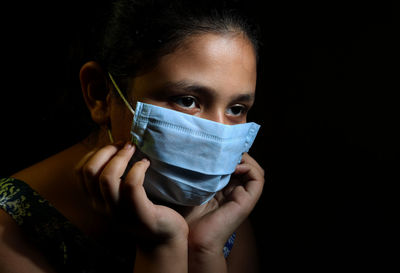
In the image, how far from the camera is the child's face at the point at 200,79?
3.58 ft

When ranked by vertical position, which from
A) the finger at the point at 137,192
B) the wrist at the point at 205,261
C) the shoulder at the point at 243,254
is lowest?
the shoulder at the point at 243,254

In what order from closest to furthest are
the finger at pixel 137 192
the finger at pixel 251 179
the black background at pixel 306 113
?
the finger at pixel 137 192
the finger at pixel 251 179
the black background at pixel 306 113

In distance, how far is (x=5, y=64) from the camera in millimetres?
1561

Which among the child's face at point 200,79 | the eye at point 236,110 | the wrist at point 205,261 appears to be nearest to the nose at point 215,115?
the child's face at point 200,79

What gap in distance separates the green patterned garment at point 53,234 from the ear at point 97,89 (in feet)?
1.30

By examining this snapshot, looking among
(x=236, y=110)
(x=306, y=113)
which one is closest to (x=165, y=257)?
(x=236, y=110)

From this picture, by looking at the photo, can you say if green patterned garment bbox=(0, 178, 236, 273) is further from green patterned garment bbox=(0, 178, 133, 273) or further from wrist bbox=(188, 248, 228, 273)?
wrist bbox=(188, 248, 228, 273)

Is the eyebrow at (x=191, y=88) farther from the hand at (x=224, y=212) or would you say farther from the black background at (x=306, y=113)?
the black background at (x=306, y=113)

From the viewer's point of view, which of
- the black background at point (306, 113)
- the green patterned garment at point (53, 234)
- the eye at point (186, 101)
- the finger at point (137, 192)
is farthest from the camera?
the black background at point (306, 113)

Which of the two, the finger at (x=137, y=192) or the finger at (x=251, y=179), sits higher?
the finger at (x=137, y=192)

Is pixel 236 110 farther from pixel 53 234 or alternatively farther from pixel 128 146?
pixel 53 234

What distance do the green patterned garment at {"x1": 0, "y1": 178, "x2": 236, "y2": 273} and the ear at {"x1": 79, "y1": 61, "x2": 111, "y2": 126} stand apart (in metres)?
0.40

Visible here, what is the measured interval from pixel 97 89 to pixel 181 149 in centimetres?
43

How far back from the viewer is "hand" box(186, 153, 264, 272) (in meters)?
1.26
